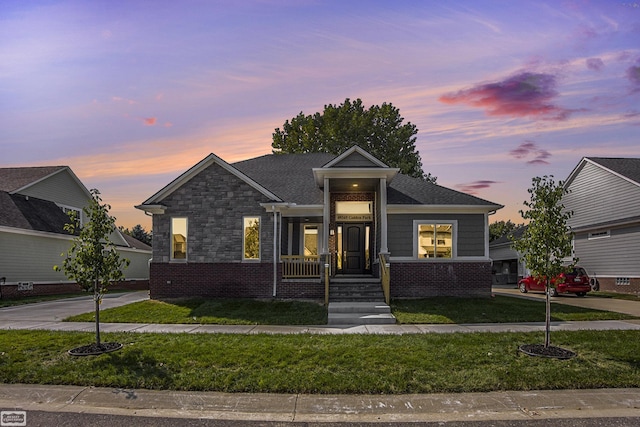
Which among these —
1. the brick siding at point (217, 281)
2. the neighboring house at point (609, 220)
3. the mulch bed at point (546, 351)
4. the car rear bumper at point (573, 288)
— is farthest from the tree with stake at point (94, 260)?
the neighboring house at point (609, 220)

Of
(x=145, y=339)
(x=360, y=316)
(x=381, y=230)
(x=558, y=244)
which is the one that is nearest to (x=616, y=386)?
(x=558, y=244)

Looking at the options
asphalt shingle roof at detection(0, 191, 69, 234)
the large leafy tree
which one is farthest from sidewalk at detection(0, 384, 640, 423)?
the large leafy tree

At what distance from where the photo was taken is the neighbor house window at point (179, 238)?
1673 centimetres

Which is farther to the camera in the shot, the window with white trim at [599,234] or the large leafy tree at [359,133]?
the large leafy tree at [359,133]

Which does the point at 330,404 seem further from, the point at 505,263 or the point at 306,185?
the point at 505,263

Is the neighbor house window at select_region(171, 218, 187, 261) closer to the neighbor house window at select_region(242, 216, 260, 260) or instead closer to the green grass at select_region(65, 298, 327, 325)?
the green grass at select_region(65, 298, 327, 325)

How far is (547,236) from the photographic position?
8812 mm

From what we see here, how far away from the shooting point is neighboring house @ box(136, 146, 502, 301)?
16281mm

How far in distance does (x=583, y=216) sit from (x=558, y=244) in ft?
76.5

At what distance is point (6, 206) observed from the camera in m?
22.8

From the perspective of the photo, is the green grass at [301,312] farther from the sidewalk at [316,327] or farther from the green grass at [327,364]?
the green grass at [327,364]

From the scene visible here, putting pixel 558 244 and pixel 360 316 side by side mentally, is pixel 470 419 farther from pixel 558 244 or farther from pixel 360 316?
pixel 360 316

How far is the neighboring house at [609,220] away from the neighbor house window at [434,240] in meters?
12.4

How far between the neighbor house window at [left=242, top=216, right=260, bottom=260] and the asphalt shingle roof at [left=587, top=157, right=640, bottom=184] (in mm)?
21133
